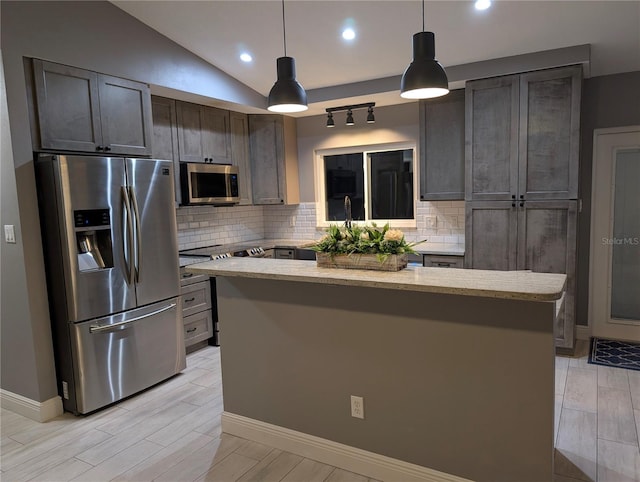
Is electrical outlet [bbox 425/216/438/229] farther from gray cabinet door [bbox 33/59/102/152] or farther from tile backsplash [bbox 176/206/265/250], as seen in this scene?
gray cabinet door [bbox 33/59/102/152]

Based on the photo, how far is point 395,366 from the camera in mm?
2227

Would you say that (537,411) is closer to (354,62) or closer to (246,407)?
(246,407)

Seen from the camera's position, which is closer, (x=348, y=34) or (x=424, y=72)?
(x=424, y=72)

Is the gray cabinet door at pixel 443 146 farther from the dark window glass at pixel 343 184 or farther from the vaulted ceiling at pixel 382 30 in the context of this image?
the dark window glass at pixel 343 184

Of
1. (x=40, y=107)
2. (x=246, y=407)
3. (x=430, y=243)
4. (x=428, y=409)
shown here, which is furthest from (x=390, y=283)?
(x=430, y=243)

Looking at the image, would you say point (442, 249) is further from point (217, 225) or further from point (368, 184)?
point (217, 225)

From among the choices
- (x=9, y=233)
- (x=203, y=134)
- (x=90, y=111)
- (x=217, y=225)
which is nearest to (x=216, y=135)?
(x=203, y=134)

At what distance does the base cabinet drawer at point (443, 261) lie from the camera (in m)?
4.18

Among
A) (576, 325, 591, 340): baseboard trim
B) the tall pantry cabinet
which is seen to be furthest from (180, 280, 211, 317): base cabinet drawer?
(576, 325, 591, 340): baseboard trim

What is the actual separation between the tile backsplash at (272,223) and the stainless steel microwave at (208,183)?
0.43 meters

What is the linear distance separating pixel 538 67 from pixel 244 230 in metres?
3.63

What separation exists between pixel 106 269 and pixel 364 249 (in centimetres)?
192

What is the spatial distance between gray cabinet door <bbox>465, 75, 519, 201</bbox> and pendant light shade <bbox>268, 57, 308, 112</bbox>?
2.17m

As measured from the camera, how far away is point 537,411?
75.0 inches
